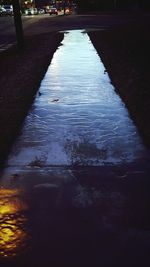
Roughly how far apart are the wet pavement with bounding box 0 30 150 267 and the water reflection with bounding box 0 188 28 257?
1 centimetres

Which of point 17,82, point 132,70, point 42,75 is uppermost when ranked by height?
point 132,70

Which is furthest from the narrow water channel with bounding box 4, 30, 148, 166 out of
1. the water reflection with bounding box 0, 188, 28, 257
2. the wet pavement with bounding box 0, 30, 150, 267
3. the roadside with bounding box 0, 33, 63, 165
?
the water reflection with bounding box 0, 188, 28, 257


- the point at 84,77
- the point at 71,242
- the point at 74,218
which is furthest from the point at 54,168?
the point at 84,77

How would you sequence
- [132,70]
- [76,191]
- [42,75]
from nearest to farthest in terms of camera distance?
[76,191]
[132,70]
[42,75]

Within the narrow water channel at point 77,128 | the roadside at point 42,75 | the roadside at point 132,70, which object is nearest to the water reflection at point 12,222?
the narrow water channel at point 77,128

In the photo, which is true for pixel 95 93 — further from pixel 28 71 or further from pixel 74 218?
pixel 74 218

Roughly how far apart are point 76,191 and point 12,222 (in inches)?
38.0

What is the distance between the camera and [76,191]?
4.59m

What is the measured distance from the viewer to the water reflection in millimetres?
3623

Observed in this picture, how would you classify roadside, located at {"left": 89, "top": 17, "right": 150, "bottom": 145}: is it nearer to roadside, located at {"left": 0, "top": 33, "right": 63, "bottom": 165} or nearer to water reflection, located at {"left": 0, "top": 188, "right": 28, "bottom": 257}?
roadside, located at {"left": 0, "top": 33, "right": 63, "bottom": 165}

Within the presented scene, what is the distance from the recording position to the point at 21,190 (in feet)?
15.3

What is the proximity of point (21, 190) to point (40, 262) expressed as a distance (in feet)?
4.53

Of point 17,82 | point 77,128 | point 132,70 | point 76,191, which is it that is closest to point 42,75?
point 17,82

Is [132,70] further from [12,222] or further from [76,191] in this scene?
[12,222]
